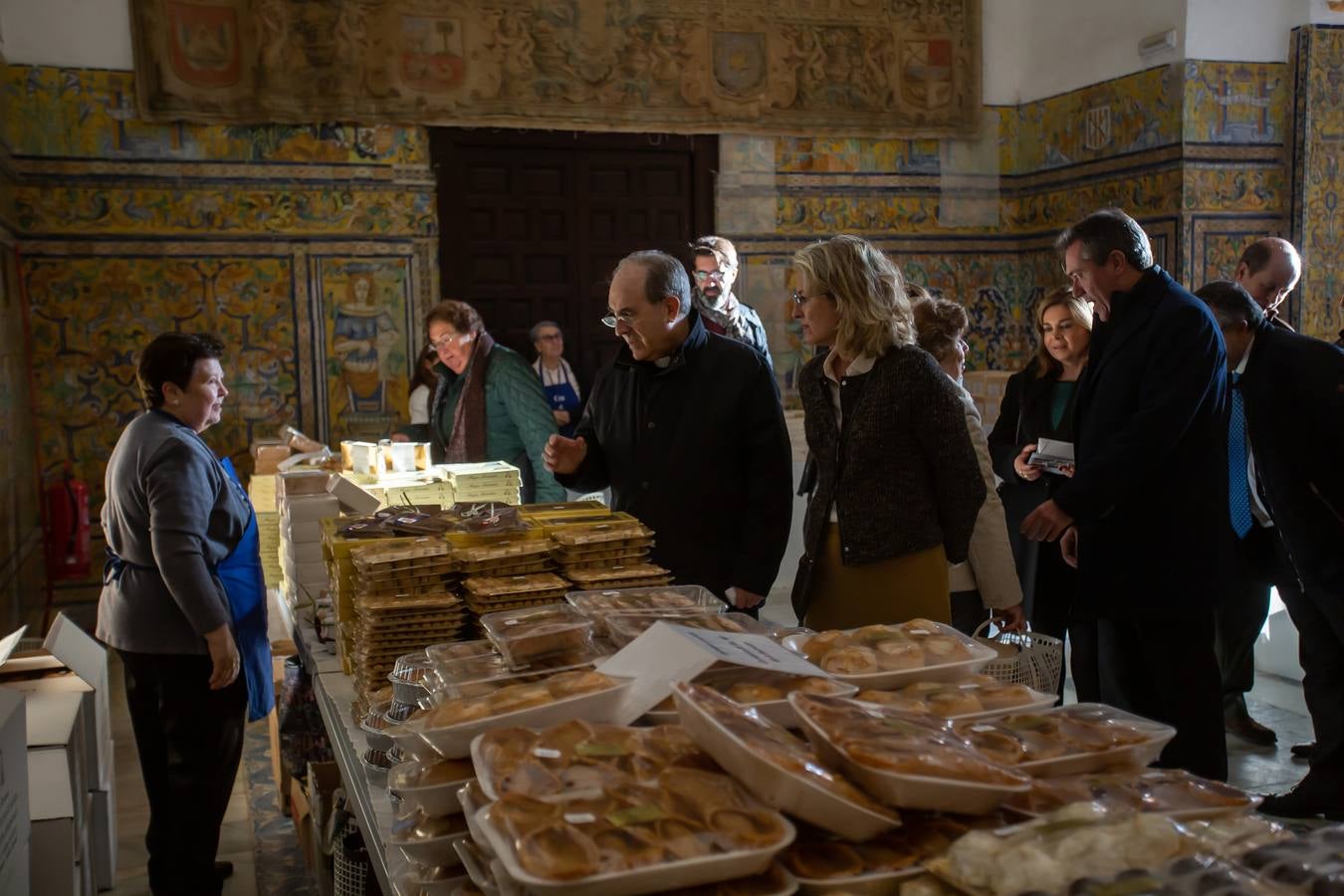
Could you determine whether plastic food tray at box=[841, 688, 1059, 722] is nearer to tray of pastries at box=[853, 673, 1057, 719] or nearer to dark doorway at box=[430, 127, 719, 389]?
tray of pastries at box=[853, 673, 1057, 719]

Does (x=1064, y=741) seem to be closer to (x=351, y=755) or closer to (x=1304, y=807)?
(x=351, y=755)

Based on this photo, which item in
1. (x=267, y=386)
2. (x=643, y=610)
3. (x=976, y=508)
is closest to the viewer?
(x=643, y=610)

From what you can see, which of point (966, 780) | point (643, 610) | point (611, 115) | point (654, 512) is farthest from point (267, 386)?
point (966, 780)

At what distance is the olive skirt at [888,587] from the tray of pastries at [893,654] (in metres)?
1.29

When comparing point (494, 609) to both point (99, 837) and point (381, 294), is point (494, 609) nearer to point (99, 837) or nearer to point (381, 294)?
point (99, 837)

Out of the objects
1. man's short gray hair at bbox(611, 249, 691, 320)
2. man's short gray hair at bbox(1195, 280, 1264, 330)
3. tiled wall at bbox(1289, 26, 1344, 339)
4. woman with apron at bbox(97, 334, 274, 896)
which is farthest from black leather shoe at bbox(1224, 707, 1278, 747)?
tiled wall at bbox(1289, 26, 1344, 339)

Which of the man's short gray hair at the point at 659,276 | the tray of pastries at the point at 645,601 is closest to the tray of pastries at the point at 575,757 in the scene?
the tray of pastries at the point at 645,601

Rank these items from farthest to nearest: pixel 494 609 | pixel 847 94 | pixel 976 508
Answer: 1. pixel 847 94
2. pixel 976 508
3. pixel 494 609

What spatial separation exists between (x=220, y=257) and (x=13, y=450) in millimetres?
2252

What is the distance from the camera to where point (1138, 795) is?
156 centimetres

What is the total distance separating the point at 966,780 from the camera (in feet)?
4.88

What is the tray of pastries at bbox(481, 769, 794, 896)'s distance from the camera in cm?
135

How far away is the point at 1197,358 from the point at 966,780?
2522 mm

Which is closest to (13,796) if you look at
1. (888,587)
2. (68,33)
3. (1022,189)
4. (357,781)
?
(357,781)
